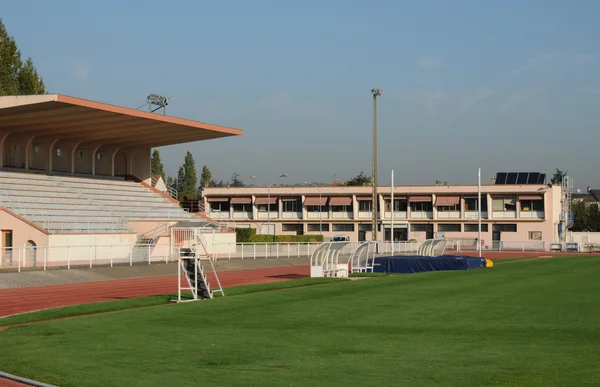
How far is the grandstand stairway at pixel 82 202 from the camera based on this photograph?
139 ft

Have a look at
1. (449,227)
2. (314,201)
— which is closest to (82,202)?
(314,201)

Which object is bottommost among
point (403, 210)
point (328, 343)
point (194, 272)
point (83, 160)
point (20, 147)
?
point (328, 343)

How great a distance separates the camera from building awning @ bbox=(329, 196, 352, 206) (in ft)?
303

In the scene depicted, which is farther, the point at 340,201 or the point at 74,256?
the point at 340,201

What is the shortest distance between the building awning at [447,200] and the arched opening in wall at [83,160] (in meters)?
45.4

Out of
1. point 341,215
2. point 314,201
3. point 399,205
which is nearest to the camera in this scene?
point 399,205

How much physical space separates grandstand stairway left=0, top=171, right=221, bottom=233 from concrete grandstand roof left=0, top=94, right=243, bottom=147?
294 centimetres

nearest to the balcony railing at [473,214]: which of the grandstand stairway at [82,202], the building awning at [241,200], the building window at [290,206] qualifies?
the building window at [290,206]

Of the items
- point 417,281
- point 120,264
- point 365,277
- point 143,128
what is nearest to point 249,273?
point 120,264

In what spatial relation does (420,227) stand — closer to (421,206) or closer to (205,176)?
(421,206)

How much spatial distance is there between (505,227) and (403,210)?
38.9 ft

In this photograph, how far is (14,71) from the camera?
72.6m

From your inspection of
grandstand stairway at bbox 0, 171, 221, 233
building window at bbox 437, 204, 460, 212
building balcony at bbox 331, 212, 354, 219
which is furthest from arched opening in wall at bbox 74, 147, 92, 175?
building window at bbox 437, 204, 460, 212

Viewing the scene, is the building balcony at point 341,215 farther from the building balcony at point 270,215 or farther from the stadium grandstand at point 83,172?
the stadium grandstand at point 83,172
